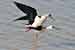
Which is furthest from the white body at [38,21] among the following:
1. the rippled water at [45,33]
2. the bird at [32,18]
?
the rippled water at [45,33]

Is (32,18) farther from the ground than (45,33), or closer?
farther from the ground

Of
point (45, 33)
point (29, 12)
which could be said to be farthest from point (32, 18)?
point (45, 33)

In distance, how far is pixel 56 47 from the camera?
113 inches

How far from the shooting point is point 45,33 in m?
3.10

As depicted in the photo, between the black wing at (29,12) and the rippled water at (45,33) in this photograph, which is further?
the rippled water at (45,33)

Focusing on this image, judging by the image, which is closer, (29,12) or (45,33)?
(29,12)

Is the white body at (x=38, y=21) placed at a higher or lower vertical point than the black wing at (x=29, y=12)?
lower

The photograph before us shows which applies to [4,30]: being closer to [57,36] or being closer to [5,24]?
[5,24]

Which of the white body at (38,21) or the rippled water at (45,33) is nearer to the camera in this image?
the white body at (38,21)

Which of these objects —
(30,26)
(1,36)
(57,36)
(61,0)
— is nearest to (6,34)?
(1,36)

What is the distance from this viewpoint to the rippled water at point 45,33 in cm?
291

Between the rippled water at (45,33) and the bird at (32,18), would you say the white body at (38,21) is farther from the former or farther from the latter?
the rippled water at (45,33)

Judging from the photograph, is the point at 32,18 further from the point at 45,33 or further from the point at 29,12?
the point at 45,33

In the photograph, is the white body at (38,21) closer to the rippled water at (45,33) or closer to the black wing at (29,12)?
the black wing at (29,12)
